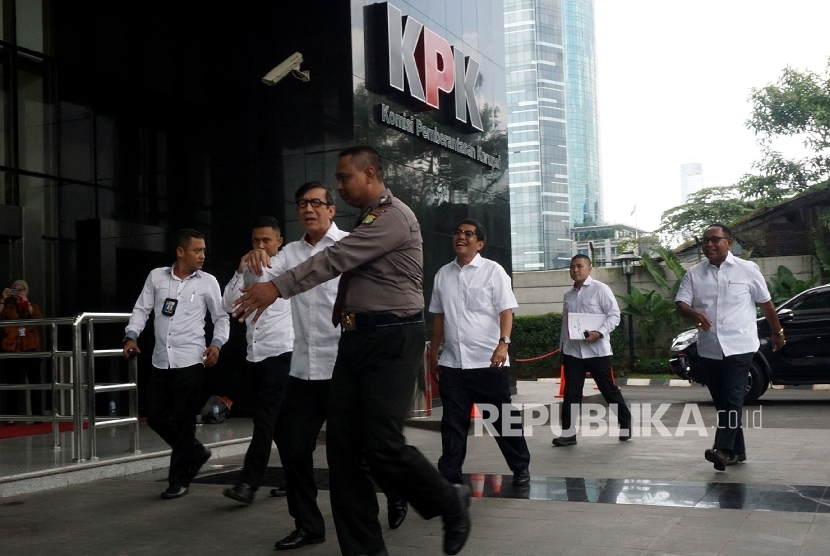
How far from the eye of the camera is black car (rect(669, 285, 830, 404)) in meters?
13.6

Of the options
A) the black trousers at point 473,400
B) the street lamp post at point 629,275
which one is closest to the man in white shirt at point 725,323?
the black trousers at point 473,400

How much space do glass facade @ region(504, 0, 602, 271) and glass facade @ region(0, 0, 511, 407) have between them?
12436 cm

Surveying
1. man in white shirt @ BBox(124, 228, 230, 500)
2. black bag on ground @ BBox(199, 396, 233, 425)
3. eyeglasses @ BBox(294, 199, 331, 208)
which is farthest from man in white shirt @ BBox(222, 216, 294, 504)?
black bag on ground @ BBox(199, 396, 233, 425)

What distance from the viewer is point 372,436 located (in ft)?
13.8

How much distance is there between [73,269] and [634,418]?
761 centimetres

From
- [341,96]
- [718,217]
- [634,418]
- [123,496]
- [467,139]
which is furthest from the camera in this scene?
[718,217]

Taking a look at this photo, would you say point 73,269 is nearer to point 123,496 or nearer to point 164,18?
point 164,18

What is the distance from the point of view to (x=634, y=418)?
12367 millimetres

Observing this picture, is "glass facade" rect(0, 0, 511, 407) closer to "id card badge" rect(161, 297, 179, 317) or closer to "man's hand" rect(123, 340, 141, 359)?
"id card badge" rect(161, 297, 179, 317)

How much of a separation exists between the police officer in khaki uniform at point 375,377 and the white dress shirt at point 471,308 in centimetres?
231

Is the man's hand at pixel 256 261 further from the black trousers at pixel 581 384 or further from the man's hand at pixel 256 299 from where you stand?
the black trousers at pixel 581 384

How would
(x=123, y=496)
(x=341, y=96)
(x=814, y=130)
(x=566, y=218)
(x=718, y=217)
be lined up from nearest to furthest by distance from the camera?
(x=123, y=496), (x=341, y=96), (x=814, y=130), (x=718, y=217), (x=566, y=218)

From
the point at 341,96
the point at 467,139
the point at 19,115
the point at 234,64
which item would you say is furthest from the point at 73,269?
the point at 467,139

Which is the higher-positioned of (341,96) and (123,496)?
(341,96)
